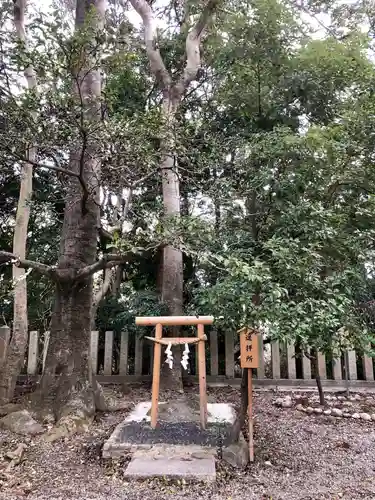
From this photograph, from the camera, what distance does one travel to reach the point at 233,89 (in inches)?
279

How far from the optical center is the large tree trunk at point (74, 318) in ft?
13.2

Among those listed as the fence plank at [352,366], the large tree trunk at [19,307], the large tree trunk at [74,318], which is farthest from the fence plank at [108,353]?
the fence plank at [352,366]

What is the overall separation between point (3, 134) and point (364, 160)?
167 inches

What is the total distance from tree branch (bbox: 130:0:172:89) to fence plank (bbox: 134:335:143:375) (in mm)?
4119

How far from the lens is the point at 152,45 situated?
6.48m

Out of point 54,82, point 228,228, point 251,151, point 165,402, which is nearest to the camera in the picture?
point 54,82

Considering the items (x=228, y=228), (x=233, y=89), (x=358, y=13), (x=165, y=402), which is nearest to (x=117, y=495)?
(x=165, y=402)

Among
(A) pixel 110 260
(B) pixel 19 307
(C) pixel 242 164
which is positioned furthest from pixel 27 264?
(C) pixel 242 164

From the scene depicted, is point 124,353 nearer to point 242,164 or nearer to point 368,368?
point 242,164

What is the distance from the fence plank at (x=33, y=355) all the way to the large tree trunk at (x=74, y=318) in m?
1.94

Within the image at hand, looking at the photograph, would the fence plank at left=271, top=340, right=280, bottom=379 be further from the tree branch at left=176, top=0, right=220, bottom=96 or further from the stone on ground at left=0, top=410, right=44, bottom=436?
the tree branch at left=176, top=0, right=220, bottom=96

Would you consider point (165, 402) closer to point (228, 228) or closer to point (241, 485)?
point (241, 485)

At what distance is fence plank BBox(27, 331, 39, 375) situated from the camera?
19.7ft

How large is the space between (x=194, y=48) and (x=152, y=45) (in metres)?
0.70
